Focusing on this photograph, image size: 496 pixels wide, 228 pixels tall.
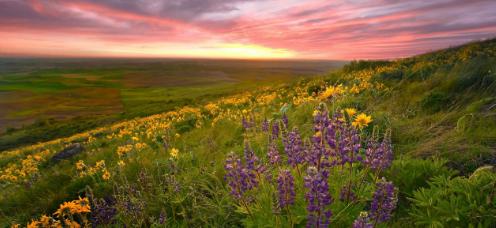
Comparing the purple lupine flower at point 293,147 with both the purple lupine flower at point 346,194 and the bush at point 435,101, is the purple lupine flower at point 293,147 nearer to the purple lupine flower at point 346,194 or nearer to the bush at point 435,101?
the purple lupine flower at point 346,194

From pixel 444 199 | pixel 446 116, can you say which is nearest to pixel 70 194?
pixel 444 199

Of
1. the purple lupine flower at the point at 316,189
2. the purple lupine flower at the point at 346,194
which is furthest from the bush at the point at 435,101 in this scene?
the purple lupine flower at the point at 316,189

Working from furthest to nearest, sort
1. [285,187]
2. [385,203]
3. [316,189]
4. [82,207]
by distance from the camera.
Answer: [82,207] → [285,187] → [385,203] → [316,189]

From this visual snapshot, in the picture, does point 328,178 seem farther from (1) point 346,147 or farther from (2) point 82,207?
(2) point 82,207

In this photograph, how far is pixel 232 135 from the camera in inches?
307

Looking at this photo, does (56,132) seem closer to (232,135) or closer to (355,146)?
(232,135)

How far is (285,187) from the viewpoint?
2480 millimetres

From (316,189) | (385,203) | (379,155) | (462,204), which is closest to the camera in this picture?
(316,189)

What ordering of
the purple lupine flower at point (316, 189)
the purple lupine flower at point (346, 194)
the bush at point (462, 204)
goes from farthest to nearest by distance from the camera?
the purple lupine flower at point (346, 194) → the bush at point (462, 204) → the purple lupine flower at point (316, 189)

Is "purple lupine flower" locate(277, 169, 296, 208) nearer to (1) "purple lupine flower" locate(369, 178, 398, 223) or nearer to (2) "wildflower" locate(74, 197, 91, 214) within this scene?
(1) "purple lupine flower" locate(369, 178, 398, 223)

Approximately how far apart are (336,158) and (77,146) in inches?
A: 471

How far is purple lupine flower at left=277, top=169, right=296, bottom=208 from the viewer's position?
2.44 metres

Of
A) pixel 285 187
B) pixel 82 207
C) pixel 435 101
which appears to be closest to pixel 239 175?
pixel 285 187

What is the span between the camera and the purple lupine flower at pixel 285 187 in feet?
8.02
